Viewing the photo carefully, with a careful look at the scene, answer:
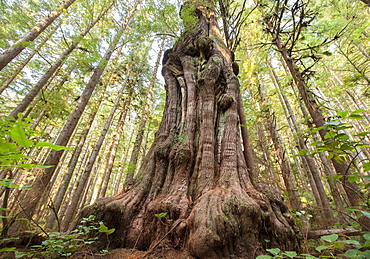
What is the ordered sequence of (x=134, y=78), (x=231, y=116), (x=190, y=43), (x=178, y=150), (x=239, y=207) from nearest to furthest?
(x=239, y=207), (x=178, y=150), (x=231, y=116), (x=190, y=43), (x=134, y=78)

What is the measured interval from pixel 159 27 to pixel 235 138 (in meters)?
4.48

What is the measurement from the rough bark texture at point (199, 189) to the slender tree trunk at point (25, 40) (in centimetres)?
520

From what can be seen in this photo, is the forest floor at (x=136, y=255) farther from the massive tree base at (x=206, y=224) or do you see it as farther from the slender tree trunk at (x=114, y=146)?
the slender tree trunk at (x=114, y=146)

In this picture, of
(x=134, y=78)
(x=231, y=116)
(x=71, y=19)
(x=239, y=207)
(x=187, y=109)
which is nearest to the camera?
(x=239, y=207)

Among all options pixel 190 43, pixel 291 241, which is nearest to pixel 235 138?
pixel 291 241

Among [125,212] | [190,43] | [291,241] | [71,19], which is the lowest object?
[291,241]

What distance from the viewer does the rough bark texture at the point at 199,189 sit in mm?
1963

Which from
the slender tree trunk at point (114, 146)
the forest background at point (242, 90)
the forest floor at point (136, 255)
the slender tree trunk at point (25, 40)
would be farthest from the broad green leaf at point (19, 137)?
the slender tree trunk at point (114, 146)

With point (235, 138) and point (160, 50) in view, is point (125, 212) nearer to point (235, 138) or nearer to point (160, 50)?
point (235, 138)

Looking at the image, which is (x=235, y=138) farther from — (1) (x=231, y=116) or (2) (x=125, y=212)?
(2) (x=125, y=212)

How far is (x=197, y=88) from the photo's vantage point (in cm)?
411

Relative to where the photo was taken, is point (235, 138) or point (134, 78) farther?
point (134, 78)

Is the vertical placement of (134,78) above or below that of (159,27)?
A: above

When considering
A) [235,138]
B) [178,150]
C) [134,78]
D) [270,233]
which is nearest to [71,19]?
[134,78]
